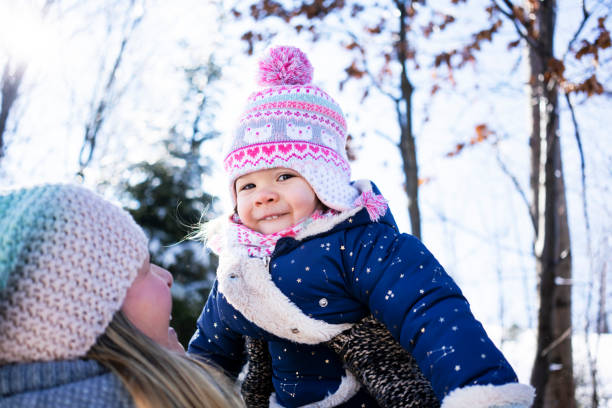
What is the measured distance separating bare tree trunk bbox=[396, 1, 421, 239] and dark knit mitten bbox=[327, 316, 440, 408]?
7.66 ft

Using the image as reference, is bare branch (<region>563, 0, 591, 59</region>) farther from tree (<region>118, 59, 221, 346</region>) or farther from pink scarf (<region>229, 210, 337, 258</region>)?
tree (<region>118, 59, 221, 346</region>)

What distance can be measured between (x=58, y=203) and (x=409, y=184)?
3.11m

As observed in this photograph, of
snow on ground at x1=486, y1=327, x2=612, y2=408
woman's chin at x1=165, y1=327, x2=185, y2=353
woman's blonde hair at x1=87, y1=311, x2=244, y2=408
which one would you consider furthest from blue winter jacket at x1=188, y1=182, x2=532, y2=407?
snow on ground at x1=486, y1=327, x2=612, y2=408

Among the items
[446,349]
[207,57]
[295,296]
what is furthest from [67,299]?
[207,57]

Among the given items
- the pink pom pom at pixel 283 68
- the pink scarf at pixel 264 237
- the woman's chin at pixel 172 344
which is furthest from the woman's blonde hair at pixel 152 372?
the pink pom pom at pixel 283 68

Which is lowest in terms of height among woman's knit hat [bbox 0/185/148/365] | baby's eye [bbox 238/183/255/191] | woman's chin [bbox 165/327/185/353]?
woman's chin [bbox 165/327/185/353]

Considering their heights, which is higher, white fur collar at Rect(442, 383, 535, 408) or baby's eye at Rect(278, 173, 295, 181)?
baby's eye at Rect(278, 173, 295, 181)

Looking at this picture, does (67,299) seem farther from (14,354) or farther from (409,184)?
(409,184)

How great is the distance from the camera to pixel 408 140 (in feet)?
13.2

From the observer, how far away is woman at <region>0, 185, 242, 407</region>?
3.65 ft

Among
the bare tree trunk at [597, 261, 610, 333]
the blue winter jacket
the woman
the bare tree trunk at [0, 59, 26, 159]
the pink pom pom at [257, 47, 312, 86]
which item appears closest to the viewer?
the woman

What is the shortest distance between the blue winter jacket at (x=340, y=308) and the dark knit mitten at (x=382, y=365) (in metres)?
0.05

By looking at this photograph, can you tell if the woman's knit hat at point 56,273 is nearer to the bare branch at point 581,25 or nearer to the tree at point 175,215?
the bare branch at point 581,25

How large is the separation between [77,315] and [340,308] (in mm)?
851
